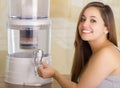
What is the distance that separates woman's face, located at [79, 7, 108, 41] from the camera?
1.26m

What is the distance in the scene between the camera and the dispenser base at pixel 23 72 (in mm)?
1385

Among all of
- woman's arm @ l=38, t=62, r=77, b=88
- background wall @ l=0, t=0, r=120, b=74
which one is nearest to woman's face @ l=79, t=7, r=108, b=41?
→ woman's arm @ l=38, t=62, r=77, b=88

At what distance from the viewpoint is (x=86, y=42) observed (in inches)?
55.9

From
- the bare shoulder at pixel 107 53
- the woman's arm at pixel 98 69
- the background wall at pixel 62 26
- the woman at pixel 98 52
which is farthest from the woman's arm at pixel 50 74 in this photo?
the background wall at pixel 62 26

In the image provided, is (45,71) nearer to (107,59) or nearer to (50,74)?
(50,74)

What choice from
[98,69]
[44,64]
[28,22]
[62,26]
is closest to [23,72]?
[44,64]

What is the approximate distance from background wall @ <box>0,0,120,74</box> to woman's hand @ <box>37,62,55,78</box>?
525 millimetres

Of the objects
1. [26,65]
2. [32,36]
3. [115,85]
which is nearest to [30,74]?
[26,65]

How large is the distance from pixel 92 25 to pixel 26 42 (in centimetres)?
35

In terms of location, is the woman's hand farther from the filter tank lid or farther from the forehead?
the forehead

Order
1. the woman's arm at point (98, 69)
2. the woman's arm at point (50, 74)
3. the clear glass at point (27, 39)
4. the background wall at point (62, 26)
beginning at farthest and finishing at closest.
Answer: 1. the background wall at point (62, 26)
2. the clear glass at point (27, 39)
3. the woman's arm at point (50, 74)
4. the woman's arm at point (98, 69)

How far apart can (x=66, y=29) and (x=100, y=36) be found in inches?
24.5

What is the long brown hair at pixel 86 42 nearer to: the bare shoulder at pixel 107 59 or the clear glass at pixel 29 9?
the bare shoulder at pixel 107 59

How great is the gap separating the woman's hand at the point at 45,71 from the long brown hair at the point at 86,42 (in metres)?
0.15
